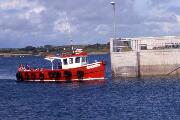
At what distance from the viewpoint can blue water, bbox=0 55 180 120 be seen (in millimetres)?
44094

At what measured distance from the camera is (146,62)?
230 ft

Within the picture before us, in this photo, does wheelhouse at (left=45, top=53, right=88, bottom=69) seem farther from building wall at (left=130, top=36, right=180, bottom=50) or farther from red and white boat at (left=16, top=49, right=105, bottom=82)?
building wall at (left=130, top=36, right=180, bottom=50)

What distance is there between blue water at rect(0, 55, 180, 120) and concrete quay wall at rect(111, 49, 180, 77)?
2.72ft

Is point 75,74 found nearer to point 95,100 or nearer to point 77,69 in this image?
point 77,69

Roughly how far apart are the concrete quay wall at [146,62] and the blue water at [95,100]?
0.83m

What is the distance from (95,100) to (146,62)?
17512mm

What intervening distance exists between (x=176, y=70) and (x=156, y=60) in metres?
2.42

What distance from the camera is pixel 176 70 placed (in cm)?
7019

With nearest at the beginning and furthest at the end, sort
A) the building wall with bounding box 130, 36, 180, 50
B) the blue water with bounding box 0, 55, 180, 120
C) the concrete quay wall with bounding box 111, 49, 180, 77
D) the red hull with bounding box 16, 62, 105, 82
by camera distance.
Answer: the blue water with bounding box 0, 55, 180, 120 → the concrete quay wall with bounding box 111, 49, 180, 77 → the red hull with bounding box 16, 62, 105, 82 → the building wall with bounding box 130, 36, 180, 50

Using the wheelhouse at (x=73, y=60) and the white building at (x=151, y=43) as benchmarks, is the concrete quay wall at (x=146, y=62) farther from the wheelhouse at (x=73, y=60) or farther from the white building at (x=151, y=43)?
the wheelhouse at (x=73, y=60)

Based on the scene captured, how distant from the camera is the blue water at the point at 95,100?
4409 cm

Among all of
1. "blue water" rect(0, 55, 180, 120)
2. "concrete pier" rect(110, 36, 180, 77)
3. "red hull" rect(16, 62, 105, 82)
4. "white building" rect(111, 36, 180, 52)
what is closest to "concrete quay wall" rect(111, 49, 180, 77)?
"concrete pier" rect(110, 36, 180, 77)

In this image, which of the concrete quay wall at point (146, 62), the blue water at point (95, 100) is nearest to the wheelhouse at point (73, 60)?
the blue water at point (95, 100)

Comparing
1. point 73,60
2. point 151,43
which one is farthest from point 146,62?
point 73,60
